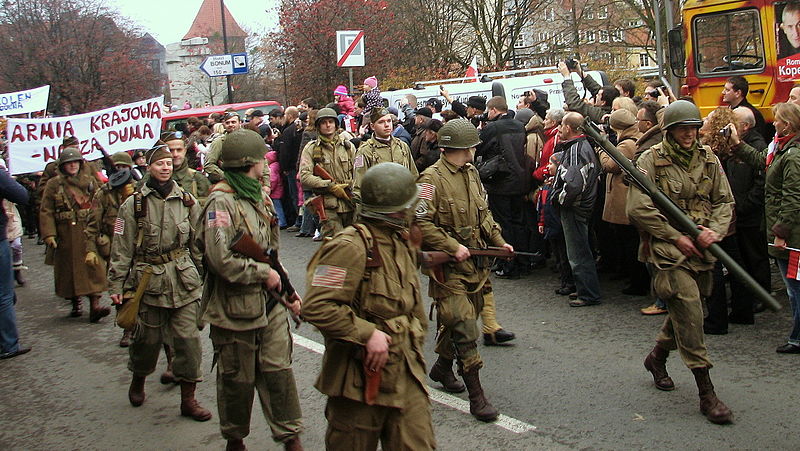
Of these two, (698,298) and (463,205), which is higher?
(463,205)

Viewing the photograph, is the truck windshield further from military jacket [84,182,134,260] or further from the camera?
military jacket [84,182,134,260]

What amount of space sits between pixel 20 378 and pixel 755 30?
343 inches

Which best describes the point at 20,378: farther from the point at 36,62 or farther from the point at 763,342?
the point at 36,62

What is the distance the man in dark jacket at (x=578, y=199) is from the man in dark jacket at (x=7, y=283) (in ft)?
16.4

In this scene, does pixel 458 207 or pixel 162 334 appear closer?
pixel 458 207

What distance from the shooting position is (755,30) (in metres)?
9.61

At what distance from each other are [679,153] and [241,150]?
2.84 m

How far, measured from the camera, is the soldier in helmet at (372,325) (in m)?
3.53

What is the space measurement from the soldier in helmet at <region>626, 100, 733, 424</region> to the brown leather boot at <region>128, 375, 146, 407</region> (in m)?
3.81

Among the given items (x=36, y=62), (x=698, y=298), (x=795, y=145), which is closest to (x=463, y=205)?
(x=698, y=298)

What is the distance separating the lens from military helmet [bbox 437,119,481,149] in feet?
18.4

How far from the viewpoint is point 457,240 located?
572 cm

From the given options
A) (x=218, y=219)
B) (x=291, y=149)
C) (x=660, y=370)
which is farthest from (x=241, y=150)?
(x=291, y=149)

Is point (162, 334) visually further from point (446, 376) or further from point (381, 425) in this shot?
point (381, 425)
